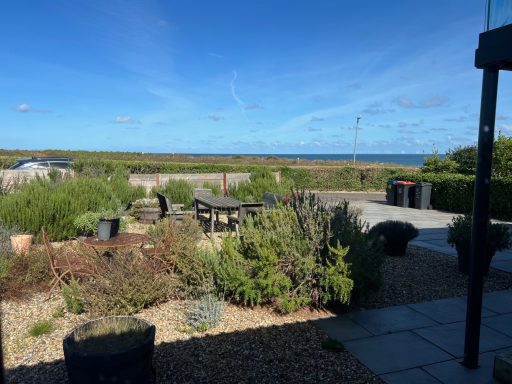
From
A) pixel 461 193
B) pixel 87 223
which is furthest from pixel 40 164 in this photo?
pixel 461 193

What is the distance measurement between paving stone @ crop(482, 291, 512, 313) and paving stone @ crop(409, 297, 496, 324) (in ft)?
0.50

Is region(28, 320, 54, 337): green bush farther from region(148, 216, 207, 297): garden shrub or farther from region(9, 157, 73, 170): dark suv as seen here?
region(9, 157, 73, 170): dark suv

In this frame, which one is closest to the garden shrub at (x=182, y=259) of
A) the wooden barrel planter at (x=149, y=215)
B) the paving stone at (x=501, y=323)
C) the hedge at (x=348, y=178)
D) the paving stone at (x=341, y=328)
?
the paving stone at (x=341, y=328)

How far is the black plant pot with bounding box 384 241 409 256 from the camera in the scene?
22.4ft

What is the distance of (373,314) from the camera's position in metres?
4.27

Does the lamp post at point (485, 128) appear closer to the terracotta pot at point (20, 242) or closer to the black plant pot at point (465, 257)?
the black plant pot at point (465, 257)

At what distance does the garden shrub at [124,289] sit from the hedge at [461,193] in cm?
1125

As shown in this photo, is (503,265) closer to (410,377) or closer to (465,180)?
(410,377)

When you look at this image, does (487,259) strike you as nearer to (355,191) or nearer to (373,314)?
(373,314)

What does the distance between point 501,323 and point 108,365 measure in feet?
12.3

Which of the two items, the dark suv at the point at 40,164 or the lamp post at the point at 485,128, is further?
the dark suv at the point at 40,164

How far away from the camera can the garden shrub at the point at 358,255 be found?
4.29 meters

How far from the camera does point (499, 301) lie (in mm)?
4742

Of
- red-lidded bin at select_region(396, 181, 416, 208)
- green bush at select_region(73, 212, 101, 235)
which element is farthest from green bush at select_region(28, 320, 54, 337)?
red-lidded bin at select_region(396, 181, 416, 208)
